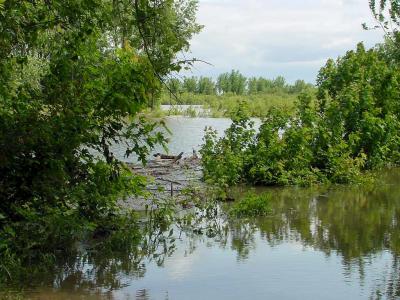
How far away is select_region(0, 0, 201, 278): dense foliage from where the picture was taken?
8.38 metres

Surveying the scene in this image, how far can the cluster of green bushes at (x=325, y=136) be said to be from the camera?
16.6 m

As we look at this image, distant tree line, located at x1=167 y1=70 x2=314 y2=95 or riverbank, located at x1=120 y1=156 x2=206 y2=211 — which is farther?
distant tree line, located at x1=167 y1=70 x2=314 y2=95

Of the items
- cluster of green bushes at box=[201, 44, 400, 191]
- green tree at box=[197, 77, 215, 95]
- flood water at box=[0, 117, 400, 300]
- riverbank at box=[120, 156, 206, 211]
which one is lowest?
flood water at box=[0, 117, 400, 300]

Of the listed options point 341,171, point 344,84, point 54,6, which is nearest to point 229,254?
point 54,6

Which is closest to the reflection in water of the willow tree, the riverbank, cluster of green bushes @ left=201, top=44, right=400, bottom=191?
the willow tree

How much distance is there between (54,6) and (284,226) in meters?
6.05

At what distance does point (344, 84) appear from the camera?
21.7 m

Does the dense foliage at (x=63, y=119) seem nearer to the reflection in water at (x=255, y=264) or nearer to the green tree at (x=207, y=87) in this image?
the reflection in water at (x=255, y=264)

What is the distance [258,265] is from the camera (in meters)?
8.95

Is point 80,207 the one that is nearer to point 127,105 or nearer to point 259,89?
point 127,105

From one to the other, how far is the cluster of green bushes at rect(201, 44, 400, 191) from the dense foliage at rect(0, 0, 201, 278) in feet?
18.3

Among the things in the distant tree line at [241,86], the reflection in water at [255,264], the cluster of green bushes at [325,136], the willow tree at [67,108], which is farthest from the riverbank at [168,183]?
the distant tree line at [241,86]

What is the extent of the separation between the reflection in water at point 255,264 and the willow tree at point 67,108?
1068 millimetres

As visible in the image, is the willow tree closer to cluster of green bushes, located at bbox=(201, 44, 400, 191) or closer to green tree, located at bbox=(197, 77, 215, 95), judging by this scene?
cluster of green bushes, located at bbox=(201, 44, 400, 191)
